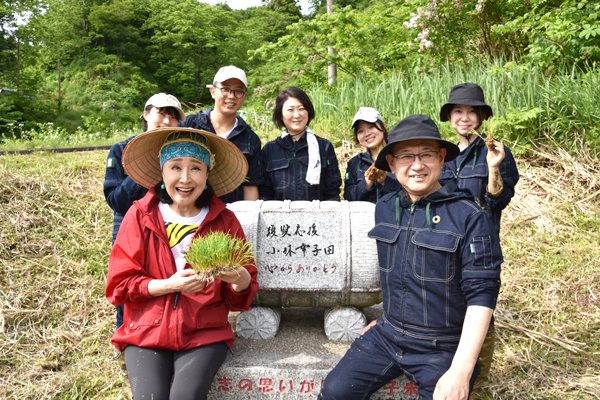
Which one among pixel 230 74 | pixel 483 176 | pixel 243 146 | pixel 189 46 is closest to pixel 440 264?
pixel 483 176

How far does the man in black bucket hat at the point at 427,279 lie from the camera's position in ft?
5.89

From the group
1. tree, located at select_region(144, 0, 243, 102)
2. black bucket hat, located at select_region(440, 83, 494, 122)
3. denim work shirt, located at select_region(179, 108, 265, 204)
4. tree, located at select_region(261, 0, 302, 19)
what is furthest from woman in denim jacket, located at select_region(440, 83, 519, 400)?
tree, located at select_region(261, 0, 302, 19)

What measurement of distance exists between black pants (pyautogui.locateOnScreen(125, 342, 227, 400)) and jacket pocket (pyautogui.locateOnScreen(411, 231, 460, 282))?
117 cm

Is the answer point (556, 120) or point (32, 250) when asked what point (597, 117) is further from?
point (32, 250)

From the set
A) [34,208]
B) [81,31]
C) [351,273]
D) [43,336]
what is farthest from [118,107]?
[351,273]

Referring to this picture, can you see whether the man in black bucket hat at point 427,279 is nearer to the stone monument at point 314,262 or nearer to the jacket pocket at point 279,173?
the stone monument at point 314,262

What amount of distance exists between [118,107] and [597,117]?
2119 centimetres

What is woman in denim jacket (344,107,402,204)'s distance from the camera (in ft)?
9.87

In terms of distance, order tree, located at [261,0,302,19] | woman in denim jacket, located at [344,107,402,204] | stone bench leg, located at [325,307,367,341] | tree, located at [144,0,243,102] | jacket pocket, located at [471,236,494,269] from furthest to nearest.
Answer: tree, located at [261,0,302,19] < tree, located at [144,0,243,102] < woman in denim jacket, located at [344,107,402,204] < stone bench leg, located at [325,307,367,341] < jacket pocket, located at [471,236,494,269]

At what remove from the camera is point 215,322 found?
84.7 inches

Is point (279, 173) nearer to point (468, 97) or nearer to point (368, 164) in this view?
point (368, 164)

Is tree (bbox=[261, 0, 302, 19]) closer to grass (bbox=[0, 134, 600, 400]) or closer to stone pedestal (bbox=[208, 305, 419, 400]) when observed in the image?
grass (bbox=[0, 134, 600, 400])

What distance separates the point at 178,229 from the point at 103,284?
201 cm

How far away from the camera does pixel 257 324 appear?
2.76 m
